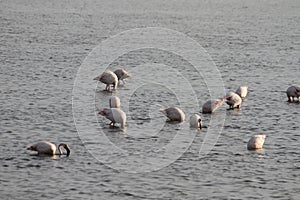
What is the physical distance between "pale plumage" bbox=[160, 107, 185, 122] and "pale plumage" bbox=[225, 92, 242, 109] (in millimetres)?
3481

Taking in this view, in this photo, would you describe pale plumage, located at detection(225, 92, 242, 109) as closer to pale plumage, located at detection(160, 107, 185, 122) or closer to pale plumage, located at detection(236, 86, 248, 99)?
pale plumage, located at detection(236, 86, 248, 99)

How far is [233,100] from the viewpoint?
35.0 meters

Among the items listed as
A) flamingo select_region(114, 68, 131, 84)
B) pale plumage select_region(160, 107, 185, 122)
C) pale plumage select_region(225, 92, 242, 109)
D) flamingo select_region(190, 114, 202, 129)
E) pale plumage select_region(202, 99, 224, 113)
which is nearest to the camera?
flamingo select_region(190, 114, 202, 129)

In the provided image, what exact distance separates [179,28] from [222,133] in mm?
45988

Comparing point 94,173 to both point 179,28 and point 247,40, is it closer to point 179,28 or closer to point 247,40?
point 247,40

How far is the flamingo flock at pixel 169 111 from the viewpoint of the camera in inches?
1035

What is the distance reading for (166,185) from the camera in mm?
23531

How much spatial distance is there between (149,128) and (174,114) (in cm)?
164

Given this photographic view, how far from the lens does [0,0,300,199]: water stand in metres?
23.4

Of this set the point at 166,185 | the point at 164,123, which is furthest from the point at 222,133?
the point at 166,185

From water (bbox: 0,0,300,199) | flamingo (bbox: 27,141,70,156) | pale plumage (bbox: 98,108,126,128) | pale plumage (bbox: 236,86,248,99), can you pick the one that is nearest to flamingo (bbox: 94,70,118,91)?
water (bbox: 0,0,300,199)

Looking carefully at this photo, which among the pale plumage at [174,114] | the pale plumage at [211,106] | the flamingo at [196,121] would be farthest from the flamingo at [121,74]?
the flamingo at [196,121]

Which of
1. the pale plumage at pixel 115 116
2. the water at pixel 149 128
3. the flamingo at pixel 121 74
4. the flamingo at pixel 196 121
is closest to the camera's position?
the water at pixel 149 128

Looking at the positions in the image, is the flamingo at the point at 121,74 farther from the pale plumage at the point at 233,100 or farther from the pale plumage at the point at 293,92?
the pale plumage at the point at 293,92
